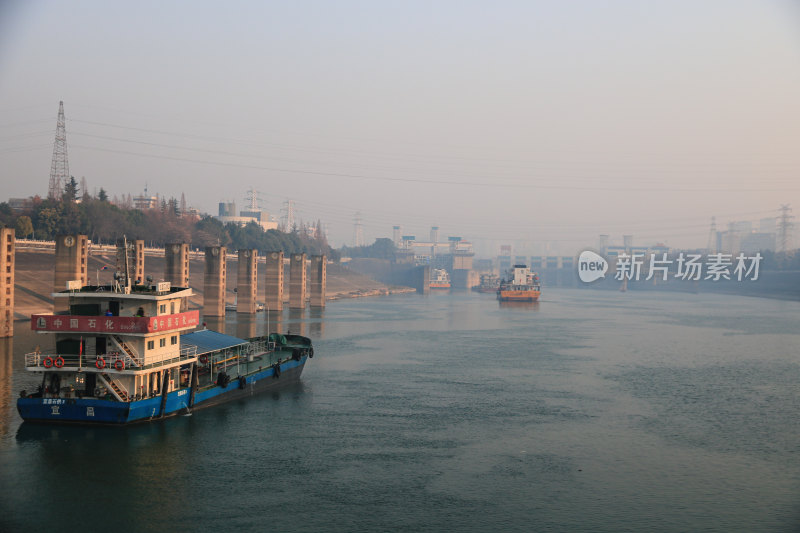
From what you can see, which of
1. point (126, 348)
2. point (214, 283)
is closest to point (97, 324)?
point (126, 348)

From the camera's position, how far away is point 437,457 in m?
38.9

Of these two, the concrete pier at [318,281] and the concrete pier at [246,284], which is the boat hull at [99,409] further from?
the concrete pier at [318,281]

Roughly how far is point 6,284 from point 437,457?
210 ft

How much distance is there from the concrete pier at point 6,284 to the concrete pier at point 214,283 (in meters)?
43.7

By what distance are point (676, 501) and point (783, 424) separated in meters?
19.9

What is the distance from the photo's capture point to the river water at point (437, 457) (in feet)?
101

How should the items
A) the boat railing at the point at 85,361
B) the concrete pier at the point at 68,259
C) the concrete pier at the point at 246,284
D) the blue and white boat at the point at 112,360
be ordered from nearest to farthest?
the boat railing at the point at 85,361 → the blue and white boat at the point at 112,360 → the concrete pier at the point at 68,259 → the concrete pier at the point at 246,284

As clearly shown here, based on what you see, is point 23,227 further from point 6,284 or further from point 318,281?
point 6,284

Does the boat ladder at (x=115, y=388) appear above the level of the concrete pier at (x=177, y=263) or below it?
below

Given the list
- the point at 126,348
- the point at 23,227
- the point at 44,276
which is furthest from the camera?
the point at 23,227

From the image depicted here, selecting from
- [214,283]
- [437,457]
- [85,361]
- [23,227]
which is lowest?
[437,457]

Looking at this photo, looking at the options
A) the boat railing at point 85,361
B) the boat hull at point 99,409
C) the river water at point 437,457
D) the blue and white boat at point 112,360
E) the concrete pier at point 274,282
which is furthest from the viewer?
the concrete pier at point 274,282

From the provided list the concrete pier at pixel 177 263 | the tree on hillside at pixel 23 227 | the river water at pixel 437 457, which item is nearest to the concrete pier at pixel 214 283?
the concrete pier at pixel 177 263

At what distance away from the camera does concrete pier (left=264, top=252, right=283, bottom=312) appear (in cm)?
14175
